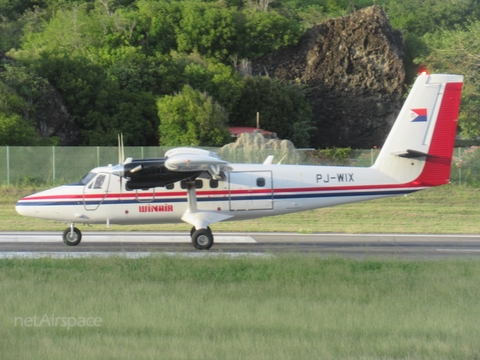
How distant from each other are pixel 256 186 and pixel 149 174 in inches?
113

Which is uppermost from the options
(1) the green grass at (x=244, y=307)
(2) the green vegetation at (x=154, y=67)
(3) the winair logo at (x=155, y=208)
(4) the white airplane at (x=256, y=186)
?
(2) the green vegetation at (x=154, y=67)

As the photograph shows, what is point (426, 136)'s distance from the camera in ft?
63.7

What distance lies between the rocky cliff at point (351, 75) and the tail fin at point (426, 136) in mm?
32190

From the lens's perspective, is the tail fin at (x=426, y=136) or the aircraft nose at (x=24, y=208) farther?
the tail fin at (x=426, y=136)

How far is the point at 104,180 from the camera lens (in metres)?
18.9

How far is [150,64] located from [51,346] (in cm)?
4098

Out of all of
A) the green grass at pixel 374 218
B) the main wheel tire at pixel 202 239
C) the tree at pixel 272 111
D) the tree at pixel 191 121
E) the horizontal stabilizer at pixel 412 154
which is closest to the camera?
the main wheel tire at pixel 202 239

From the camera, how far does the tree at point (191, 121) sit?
39.6 meters

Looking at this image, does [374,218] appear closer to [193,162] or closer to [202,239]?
[202,239]

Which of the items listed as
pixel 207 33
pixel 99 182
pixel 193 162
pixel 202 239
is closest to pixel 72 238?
pixel 99 182

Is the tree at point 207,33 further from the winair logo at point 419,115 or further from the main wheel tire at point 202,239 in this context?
the main wheel tire at point 202,239

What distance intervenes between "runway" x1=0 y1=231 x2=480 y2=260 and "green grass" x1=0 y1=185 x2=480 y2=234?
148 cm

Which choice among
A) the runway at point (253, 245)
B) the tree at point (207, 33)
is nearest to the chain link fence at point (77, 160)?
the runway at point (253, 245)

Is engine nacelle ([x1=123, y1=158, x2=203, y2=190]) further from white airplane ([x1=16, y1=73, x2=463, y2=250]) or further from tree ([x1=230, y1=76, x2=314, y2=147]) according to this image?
tree ([x1=230, y1=76, x2=314, y2=147])
